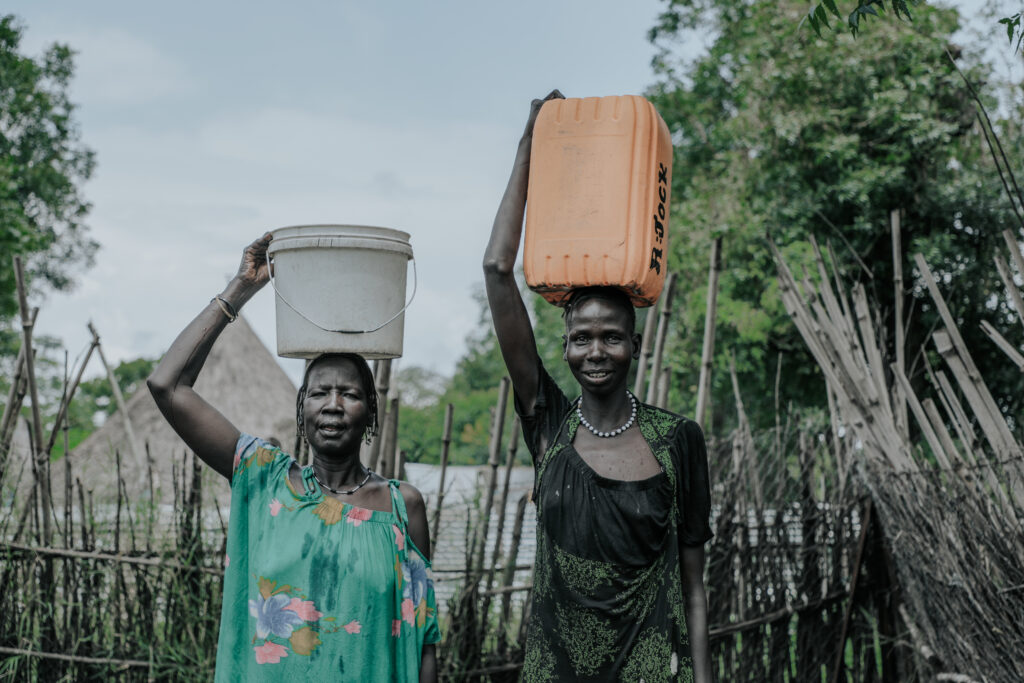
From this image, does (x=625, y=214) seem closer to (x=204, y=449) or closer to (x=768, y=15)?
(x=204, y=449)

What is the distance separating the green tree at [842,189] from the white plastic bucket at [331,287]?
23.6 ft

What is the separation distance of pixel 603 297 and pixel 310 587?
36.9 inches

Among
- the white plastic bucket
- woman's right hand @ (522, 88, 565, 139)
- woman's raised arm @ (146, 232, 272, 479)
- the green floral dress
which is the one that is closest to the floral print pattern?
the green floral dress

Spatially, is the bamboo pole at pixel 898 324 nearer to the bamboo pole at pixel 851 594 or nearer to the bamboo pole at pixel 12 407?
the bamboo pole at pixel 851 594

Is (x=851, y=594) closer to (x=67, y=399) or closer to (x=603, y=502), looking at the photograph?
(x=603, y=502)

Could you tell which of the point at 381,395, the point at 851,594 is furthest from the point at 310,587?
the point at 851,594

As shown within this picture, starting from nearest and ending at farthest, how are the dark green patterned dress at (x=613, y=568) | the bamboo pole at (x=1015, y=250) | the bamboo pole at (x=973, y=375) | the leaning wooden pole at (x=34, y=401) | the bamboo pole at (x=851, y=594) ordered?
1. the dark green patterned dress at (x=613, y=568)
2. the bamboo pole at (x=1015, y=250)
3. the bamboo pole at (x=973, y=375)
4. the leaning wooden pole at (x=34, y=401)
5. the bamboo pole at (x=851, y=594)

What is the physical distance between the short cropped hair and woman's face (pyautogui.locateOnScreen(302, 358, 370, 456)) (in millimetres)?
558

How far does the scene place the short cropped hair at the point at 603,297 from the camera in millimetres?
2086

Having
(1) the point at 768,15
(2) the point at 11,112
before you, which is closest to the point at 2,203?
(2) the point at 11,112

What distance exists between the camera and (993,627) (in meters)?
2.71

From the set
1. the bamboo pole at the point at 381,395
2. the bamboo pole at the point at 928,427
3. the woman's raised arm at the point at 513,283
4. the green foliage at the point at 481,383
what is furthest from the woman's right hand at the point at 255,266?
the green foliage at the point at 481,383

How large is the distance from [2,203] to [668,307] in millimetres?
12804

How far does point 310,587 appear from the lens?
203 cm
